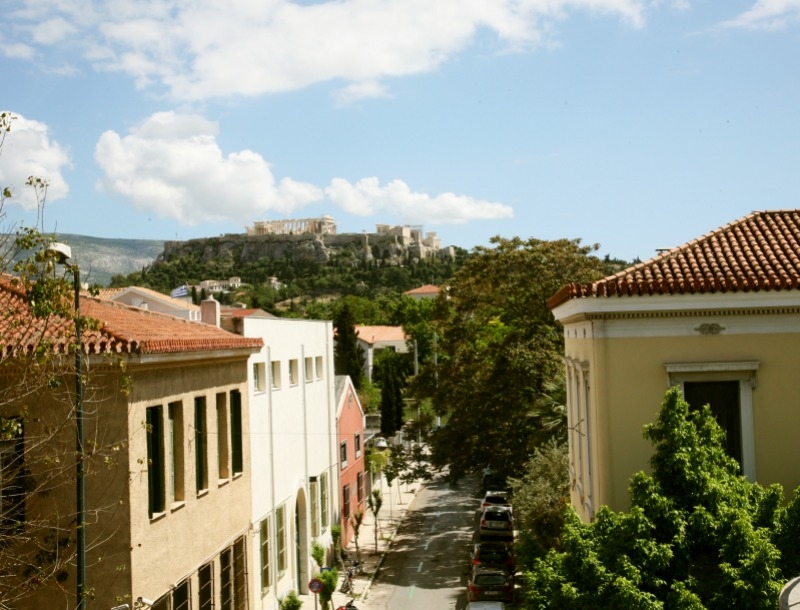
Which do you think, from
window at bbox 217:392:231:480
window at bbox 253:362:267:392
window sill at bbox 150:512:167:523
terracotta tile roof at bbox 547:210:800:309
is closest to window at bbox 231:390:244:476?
window at bbox 217:392:231:480

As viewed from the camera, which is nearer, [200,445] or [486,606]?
[200,445]

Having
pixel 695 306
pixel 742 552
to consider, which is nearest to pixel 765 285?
pixel 695 306

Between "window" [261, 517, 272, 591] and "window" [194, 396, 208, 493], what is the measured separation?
553 cm

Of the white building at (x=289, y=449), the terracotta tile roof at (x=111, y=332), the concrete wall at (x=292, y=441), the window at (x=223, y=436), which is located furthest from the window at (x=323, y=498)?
the window at (x=223, y=436)

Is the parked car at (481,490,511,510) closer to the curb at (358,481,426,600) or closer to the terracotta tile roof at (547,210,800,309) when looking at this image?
the curb at (358,481,426,600)

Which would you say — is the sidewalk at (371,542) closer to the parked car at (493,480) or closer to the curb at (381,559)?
the curb at (381,559)

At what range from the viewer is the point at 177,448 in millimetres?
18578

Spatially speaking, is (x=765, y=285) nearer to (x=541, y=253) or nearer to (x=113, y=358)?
(x=113, y=358)

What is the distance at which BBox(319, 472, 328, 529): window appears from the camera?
3453 centimetres

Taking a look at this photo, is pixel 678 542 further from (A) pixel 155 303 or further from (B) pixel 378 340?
(B) pixel 378 340

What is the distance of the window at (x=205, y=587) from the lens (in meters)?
19.2

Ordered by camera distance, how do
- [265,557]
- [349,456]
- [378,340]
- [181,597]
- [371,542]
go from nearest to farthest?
1. [181,597]
2. [265,557]
3. [371,542]
4. [349,456]
5. [378,340]

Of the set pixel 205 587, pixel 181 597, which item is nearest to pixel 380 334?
pixel 205 587

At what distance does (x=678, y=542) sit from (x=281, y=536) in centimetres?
1803
